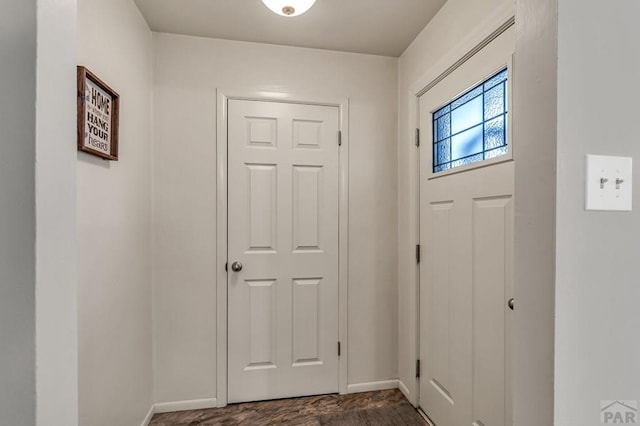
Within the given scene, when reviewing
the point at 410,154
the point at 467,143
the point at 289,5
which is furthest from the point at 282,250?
the point at 289,5

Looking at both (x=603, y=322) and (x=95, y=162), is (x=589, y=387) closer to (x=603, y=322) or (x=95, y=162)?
(x=603, y=322)

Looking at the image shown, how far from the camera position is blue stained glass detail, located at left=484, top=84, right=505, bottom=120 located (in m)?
1.41

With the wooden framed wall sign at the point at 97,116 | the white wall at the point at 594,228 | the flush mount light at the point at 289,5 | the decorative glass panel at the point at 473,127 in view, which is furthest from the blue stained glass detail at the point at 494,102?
the wooden framed wall sign at the point at 97,116

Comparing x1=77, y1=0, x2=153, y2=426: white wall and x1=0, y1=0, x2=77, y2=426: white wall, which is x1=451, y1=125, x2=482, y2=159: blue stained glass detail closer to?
x1=0, y1=0, x2=77, y2=426: white wall

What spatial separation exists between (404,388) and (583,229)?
1.96 metres

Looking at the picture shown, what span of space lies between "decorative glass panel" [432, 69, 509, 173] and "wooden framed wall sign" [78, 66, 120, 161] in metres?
1.66

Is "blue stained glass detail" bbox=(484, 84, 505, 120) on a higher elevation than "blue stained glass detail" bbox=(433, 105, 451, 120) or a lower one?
lower

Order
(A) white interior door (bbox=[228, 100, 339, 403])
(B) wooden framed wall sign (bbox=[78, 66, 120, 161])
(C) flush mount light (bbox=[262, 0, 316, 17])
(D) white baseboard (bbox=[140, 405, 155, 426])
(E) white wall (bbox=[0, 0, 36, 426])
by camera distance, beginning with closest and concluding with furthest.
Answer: (E) white wall (bbox=[0, 0, 36, 426]) < (B) wooden framed wall sign (bbox=[78, 66, 120, 161]) < (C) flush mount light (bbox=[262, 0, 316, 17]) < (D) white baseboard (bbox=[140, 405, 155, 426]) < (A) white interior door (bbox=[228, 100, 339, 403])

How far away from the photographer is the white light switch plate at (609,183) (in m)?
0.64

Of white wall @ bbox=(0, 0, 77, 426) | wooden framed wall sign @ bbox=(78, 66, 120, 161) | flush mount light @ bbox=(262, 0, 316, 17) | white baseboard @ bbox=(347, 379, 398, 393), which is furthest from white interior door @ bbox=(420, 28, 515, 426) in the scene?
wooden framed wall sign @ bbox=(78, 66, 120, 161)

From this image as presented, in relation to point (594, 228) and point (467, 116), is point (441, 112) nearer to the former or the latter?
point (467, 116)

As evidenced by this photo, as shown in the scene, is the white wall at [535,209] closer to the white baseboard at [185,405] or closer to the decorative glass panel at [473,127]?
the decorative glass panel at [473,127]

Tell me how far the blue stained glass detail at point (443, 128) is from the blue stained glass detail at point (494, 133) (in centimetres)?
33

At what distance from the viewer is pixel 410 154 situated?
2.16 m
